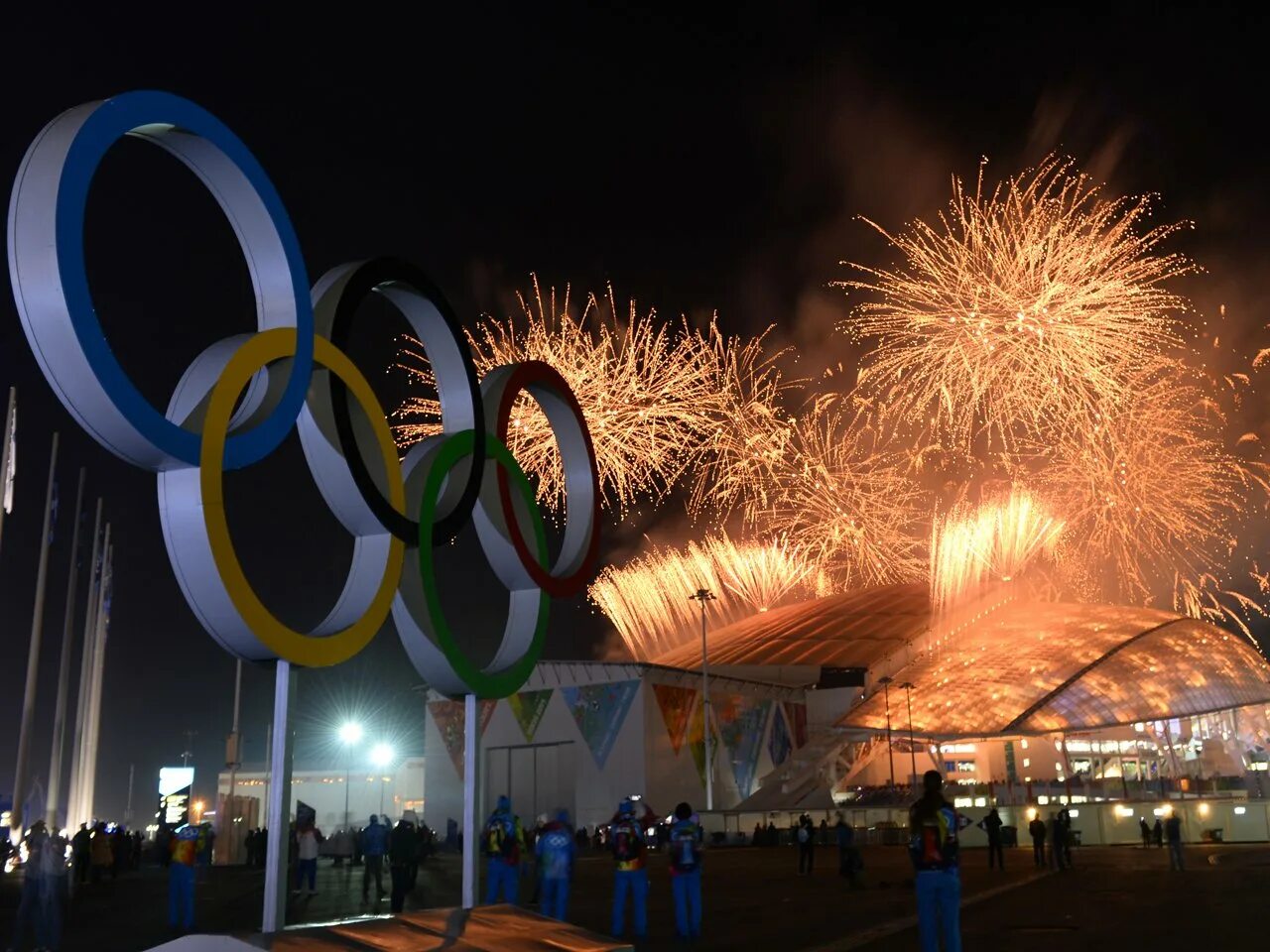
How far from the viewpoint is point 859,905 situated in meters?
18.9

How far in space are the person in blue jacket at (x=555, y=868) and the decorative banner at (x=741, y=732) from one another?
140 feet


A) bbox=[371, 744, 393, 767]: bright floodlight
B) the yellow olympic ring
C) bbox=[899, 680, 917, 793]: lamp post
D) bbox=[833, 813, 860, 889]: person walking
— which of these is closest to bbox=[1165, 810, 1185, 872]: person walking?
bbox=[833, 813, 860, 889]: person walking

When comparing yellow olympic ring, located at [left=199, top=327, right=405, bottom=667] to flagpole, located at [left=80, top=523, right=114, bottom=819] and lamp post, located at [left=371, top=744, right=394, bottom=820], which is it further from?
lamp post, located at [left=371, top=744, right=394, bottom=820]

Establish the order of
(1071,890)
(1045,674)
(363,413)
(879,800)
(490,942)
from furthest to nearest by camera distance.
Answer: (1045,674) → (879,800) → (1071,890) → (363,413) → (490,942)

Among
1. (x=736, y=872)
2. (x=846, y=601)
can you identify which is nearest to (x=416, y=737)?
(x=846, y=601)

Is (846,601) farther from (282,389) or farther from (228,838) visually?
(282,389)

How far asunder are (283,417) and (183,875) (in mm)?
10181

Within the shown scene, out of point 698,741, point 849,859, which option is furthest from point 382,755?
point 849,859

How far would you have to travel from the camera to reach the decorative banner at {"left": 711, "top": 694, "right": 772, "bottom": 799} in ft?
189

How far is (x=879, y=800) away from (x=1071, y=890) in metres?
29.2

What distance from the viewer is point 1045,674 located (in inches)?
2119

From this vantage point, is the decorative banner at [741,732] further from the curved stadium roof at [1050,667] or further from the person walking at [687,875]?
the person walking at [687,875]

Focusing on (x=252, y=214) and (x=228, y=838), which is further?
(x=228, y=838)

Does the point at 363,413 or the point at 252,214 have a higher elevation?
the point at 252,214
